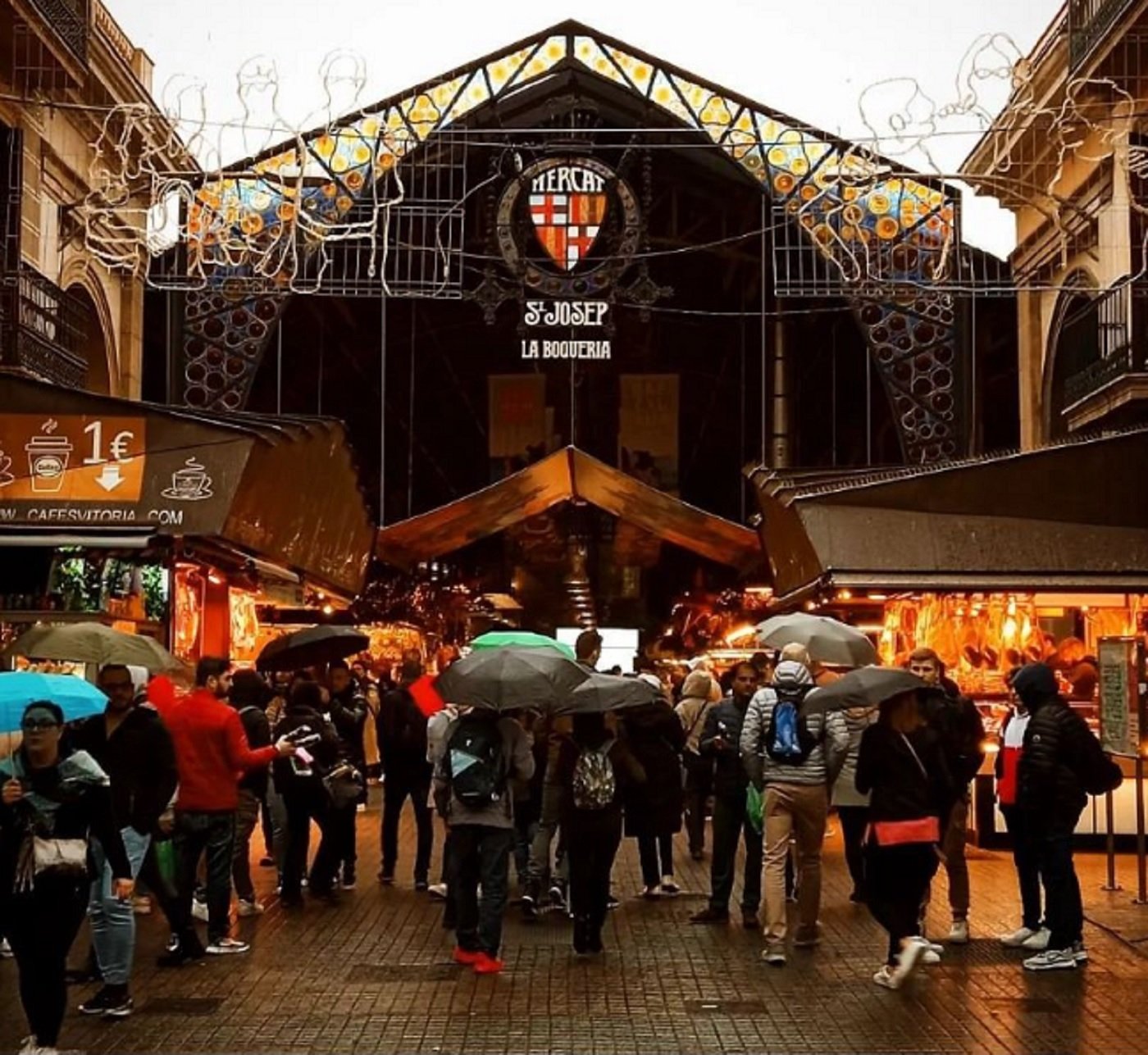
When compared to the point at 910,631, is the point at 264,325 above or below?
above

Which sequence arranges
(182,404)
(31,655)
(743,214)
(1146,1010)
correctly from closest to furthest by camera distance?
(1146,1010) < (31,655) < (182,404) < (743,214)

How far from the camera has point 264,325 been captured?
77.3ft

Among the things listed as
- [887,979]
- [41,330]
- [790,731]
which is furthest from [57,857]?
[41,330]

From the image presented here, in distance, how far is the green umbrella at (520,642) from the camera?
11391 millimetres

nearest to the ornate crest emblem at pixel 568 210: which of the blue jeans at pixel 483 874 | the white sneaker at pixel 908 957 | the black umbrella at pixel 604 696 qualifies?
the black umbrella at pixel 604 696

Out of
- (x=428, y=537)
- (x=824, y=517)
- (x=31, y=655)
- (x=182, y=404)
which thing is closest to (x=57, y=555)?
(x=31, y=655)

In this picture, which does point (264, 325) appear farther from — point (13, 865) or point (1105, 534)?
point (13, 865)

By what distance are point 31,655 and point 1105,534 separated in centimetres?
924

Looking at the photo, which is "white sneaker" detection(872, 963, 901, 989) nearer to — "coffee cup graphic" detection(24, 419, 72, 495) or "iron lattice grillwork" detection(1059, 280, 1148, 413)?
"coffee cup graphic" detection(24, 419, 72, 495)

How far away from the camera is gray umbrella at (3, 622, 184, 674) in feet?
39.7

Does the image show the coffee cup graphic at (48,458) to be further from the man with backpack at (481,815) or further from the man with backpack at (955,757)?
the man with backpack at (955,757)

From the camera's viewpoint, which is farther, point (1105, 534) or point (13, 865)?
point (1105, 534)

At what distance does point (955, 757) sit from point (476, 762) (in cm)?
281

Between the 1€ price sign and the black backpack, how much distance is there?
5998mm
